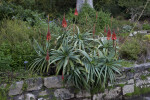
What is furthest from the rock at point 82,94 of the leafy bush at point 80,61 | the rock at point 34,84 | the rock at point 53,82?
the rock at point 34,84

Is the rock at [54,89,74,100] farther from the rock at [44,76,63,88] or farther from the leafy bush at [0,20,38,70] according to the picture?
the leafy bush at [0,20,38,70]

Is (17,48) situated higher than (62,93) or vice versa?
(17,48)

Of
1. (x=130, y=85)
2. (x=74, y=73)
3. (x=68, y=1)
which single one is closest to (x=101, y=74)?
(x=74, y=73)

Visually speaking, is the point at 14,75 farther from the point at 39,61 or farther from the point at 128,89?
the point at 128,89

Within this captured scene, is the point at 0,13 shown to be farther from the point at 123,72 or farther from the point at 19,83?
the point at 123,72

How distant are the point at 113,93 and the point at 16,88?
2.33 m

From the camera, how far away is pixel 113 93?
17.1ft

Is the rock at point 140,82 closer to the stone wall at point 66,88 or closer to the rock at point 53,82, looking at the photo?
the stone wall at point 66,88

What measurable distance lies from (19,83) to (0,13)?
433cm

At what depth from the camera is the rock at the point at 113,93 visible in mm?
5139

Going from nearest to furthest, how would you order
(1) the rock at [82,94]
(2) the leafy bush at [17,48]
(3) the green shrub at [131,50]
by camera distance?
1. (1) the rock at [82,94]
2. (2) the leafy bush at [17,48]
3. (3) the green shrub at [131,50]

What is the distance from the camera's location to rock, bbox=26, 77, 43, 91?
454 centimetres

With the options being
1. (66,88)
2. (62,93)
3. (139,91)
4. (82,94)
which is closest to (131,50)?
(139,91)

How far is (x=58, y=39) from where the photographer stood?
16.7ft
